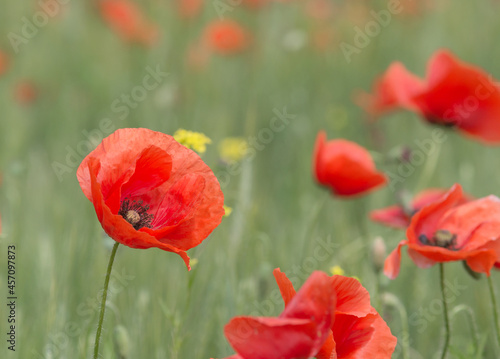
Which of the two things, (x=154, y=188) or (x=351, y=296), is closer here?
(x=351, y=296)

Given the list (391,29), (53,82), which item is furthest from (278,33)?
(53,82)

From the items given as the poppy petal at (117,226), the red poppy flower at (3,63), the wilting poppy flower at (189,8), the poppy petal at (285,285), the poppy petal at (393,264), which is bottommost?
the poppy petal at (393,264)

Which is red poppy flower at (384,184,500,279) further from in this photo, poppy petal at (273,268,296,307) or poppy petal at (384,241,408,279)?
poppy petal at (273,268,296,307)

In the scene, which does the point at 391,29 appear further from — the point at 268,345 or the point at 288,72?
the point at 268,345

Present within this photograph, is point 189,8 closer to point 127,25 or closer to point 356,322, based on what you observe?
point 127,25

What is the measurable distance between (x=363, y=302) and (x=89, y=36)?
3.31 m

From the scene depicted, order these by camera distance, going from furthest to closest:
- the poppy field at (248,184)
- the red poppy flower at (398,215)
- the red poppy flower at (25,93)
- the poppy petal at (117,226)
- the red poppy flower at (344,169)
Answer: the red poppy flower at (25,93) < the red poppy flower at (344,169) < the red poppy flower at (398,215) < the poppy field at (248,184) < the poppy petal at (117,226)

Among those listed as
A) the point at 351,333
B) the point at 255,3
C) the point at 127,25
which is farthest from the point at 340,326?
the point at 255,3

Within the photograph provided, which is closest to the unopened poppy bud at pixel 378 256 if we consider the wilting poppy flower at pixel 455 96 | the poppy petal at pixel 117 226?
the poppy petal at pixel 117 226

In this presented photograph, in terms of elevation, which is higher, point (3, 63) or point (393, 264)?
point (3, 63)

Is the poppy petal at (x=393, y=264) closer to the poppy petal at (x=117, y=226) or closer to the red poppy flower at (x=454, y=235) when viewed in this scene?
the red poppy flower at (x=454, y=235)

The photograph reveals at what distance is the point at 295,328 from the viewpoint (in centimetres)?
64

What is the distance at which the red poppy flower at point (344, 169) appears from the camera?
5.25 feet

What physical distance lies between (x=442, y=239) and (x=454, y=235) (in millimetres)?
45
